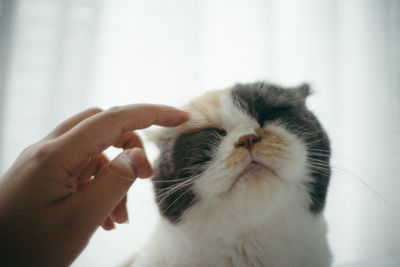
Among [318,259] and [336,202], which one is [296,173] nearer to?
[318,259]

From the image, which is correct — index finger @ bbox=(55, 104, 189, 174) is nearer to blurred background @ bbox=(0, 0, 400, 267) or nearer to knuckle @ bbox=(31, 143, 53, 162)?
knuckle @ bbox=(31, 143, 53, 162)

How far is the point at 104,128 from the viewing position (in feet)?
1.63

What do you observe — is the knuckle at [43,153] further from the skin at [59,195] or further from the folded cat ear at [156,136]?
the folded cat ear at [156,136]

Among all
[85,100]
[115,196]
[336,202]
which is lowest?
[336,202]

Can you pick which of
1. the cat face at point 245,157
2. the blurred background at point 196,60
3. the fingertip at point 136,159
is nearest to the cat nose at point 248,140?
the cat face at point 245,157

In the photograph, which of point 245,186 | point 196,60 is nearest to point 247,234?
point 245,186

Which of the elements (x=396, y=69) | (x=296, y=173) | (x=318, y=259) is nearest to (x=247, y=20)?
(x=396, y=69)

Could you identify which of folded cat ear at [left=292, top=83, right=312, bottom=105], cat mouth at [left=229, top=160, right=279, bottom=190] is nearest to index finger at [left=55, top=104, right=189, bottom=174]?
cat mouth at [left=229, top=160, right=279, bottom=190]

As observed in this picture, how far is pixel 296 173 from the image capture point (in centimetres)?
51

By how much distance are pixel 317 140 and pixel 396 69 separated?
956 millimetres

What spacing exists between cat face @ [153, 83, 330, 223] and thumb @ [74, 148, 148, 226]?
0.28ft

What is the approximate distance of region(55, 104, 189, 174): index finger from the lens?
1.53 feet

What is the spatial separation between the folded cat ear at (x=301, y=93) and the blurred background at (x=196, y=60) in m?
0.51

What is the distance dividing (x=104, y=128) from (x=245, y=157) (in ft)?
0.99
